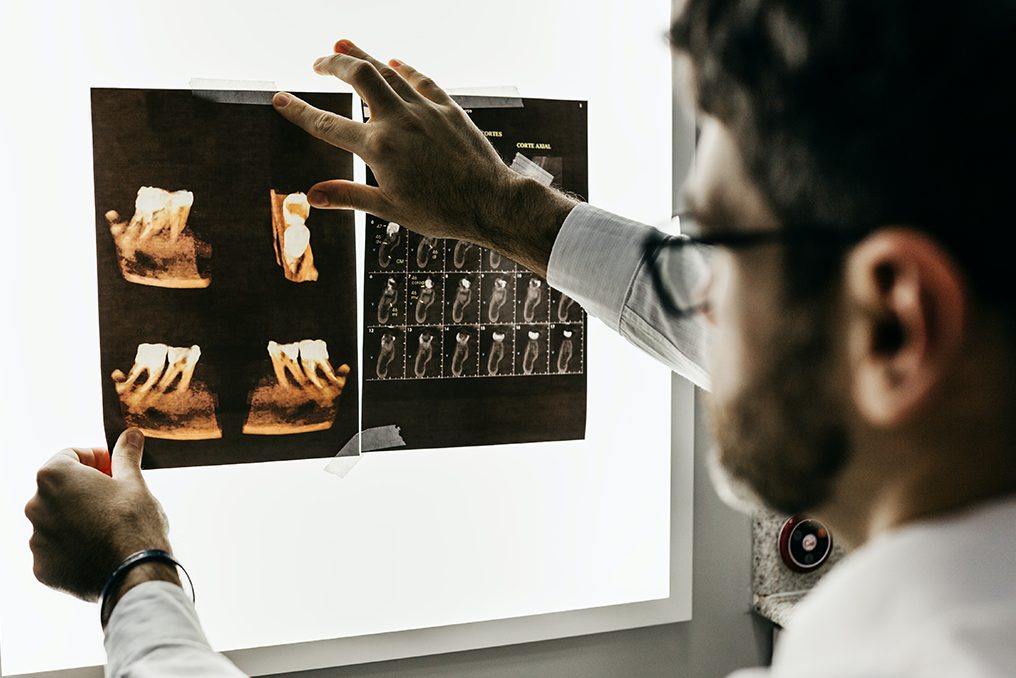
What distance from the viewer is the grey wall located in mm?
1347

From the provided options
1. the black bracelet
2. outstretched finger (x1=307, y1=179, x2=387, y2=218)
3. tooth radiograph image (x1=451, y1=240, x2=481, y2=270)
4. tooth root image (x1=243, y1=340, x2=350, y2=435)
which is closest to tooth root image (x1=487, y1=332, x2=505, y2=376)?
tooth radiograph image (x1=451, y1=240, x2=481, y2=270)

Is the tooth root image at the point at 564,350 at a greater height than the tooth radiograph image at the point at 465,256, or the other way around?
the tooth radiograph image at the point at 465,256

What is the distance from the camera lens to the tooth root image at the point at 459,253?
128 centimetres

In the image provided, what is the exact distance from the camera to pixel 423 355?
1.27 metres

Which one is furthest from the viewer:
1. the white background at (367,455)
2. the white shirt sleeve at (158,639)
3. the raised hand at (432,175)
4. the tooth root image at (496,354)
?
the tooth root image at (496,354)

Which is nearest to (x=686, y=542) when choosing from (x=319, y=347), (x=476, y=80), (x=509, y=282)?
(x=509, y=282)

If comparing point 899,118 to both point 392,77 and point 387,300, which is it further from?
point 387,300

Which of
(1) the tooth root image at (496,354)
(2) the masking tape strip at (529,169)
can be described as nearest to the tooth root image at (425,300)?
(1) the tooth root image at (496,354)

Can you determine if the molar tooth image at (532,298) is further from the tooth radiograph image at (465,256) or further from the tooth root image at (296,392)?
the tooth root image at (296,392)

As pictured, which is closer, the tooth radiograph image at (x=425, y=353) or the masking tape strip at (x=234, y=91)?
the masking tape strip at (x=234, y=91)

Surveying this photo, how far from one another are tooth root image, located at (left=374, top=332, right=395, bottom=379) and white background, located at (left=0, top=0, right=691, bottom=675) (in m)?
0.12

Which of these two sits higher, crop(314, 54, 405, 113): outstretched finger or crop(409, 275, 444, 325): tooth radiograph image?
crop(314, 54, 405, 113): outstretched finger

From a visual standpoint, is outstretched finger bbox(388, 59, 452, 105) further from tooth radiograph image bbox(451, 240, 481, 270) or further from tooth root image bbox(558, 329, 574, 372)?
tooth root image bbox(558, 329, 574, 372)

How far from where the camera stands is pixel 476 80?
127 cm
